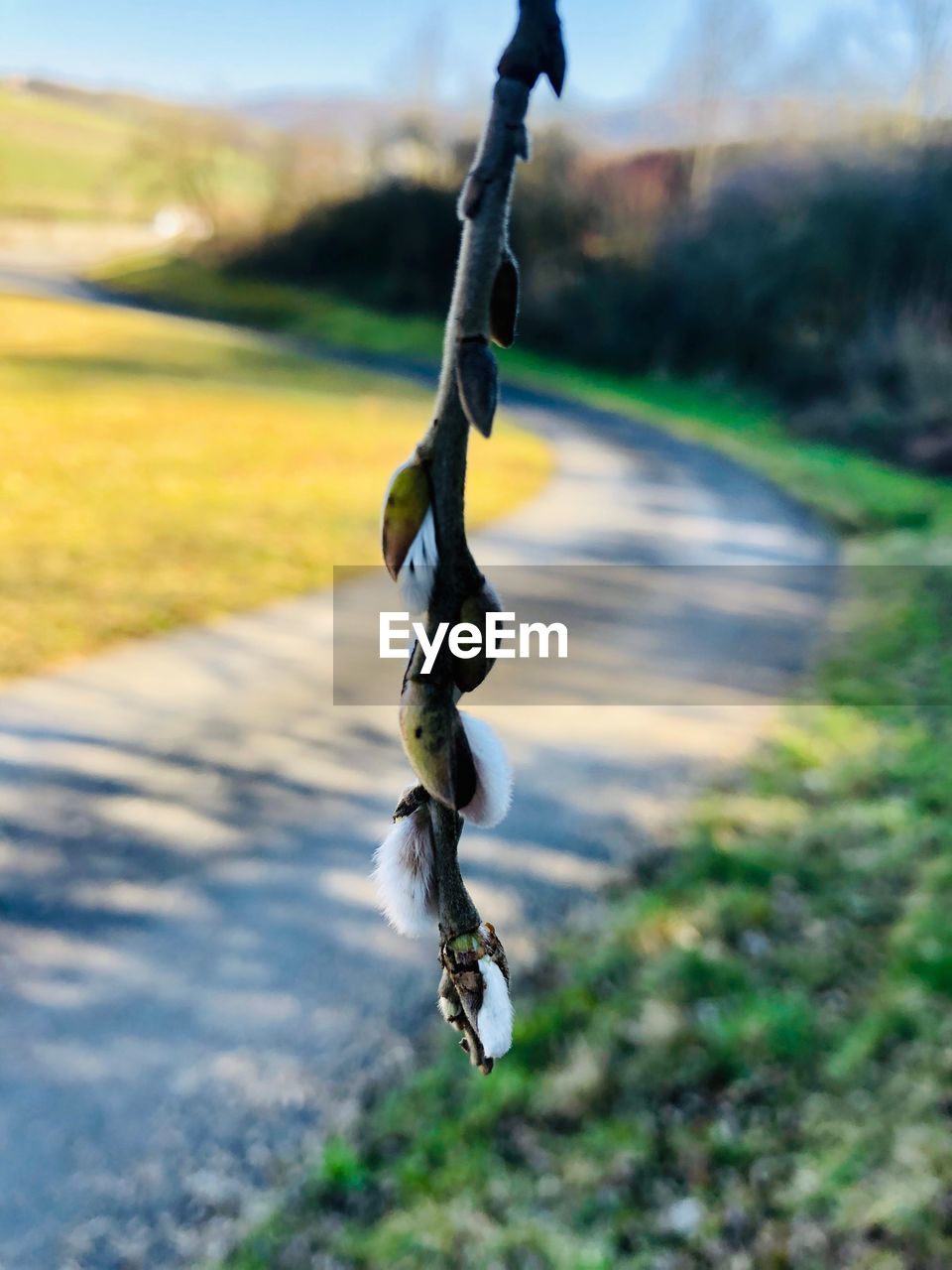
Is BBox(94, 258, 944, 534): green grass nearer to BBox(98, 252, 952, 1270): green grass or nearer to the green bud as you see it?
BBox(98, 252, 952, 1270): green grass

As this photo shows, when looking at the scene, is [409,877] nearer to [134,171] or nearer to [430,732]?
[430,732]

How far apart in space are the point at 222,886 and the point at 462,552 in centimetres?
576

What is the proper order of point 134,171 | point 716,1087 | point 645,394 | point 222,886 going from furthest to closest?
1. point 134,171
2. point 645,394
3. point 222,886
4. point 716,1087

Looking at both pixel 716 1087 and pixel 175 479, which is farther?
pixel 175 479

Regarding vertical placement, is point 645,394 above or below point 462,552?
below

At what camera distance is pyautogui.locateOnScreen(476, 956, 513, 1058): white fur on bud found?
0.37 m

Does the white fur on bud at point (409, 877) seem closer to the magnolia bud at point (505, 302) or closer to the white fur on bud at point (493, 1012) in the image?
the white fur on bud at point (493, 1012)

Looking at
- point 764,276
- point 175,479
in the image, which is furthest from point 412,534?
point 764,276

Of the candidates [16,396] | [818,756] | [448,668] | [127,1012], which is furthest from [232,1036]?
[16,396]

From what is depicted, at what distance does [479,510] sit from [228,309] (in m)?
19.6

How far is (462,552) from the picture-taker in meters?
0.33

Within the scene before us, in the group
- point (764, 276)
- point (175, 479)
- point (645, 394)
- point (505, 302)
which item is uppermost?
point (764, 276)

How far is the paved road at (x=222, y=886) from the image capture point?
426 cm

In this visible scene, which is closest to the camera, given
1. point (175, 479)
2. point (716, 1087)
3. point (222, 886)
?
point (716, 1087)
